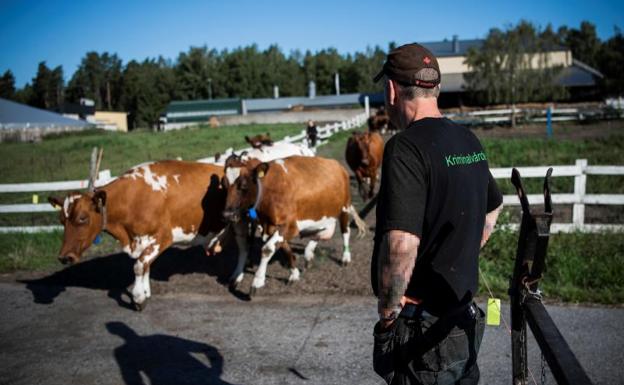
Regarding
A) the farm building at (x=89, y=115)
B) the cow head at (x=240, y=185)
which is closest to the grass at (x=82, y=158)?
the cow head at (x=240, y=185)

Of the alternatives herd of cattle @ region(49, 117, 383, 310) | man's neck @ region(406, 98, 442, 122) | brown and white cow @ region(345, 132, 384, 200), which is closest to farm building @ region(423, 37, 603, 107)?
brown and white cow @ region(345, 132, 384, 200)

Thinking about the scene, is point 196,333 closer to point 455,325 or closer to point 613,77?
point 455,325

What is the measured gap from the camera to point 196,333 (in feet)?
18.3

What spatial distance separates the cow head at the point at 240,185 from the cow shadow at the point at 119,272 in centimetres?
140

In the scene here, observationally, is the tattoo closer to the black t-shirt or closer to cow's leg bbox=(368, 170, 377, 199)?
the black t-shirt

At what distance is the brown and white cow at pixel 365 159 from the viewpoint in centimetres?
1379

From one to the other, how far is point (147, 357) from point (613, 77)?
5004cm

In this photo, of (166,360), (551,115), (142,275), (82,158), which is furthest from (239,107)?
(166,360)

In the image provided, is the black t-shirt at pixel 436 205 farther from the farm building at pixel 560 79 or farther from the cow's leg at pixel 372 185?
the farm building at pixel 560 79

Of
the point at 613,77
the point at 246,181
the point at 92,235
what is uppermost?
the point at 613,77

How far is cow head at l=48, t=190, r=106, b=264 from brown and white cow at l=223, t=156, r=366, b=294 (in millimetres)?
1534

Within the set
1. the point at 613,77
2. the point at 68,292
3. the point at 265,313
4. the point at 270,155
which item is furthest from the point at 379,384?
the point at 613,77

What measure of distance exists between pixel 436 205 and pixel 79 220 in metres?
5.15

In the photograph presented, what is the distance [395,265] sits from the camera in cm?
212
